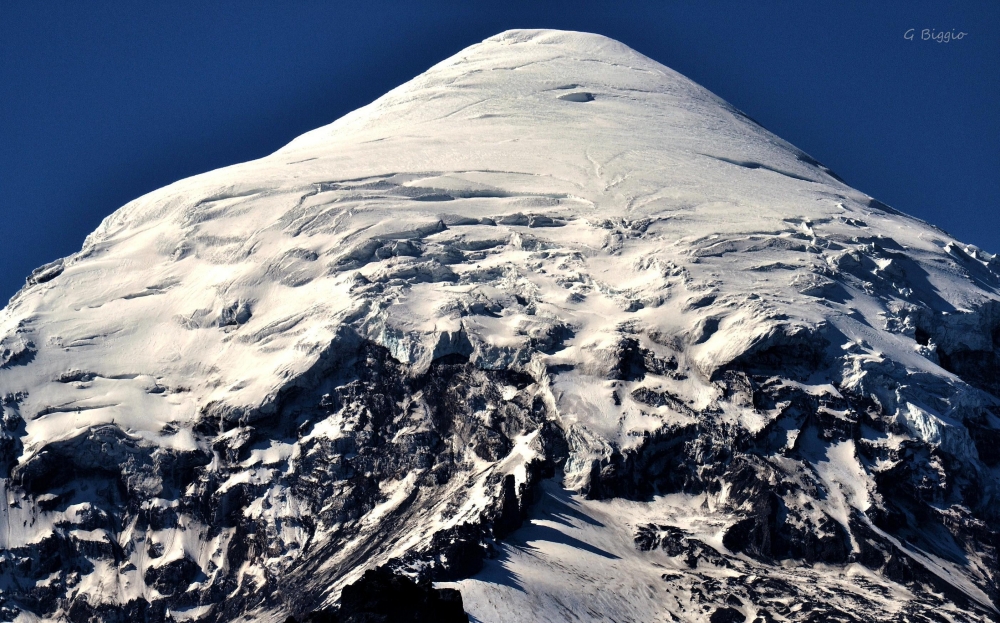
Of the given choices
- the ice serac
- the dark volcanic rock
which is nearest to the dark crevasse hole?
the ice serac

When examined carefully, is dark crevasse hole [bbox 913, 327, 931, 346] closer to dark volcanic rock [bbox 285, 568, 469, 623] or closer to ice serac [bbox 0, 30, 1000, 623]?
ice serac [bbox 0, 30, 1000, 623]

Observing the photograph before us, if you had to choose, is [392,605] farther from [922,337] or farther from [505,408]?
[922,337]

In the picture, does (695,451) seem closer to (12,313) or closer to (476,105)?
(12,313)

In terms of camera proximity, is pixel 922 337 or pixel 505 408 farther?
pixel 922 337

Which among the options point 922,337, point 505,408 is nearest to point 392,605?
point 505,408

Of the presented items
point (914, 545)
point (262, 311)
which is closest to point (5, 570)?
point (262, 311)

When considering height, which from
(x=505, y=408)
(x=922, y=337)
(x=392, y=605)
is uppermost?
(x=392, y=605)

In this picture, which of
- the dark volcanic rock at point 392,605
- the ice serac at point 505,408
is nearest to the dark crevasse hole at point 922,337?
the ice serac at point 505,408

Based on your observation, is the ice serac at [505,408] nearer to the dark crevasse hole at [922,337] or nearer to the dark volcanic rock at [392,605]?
the dark crevasse hole at [922,337]
